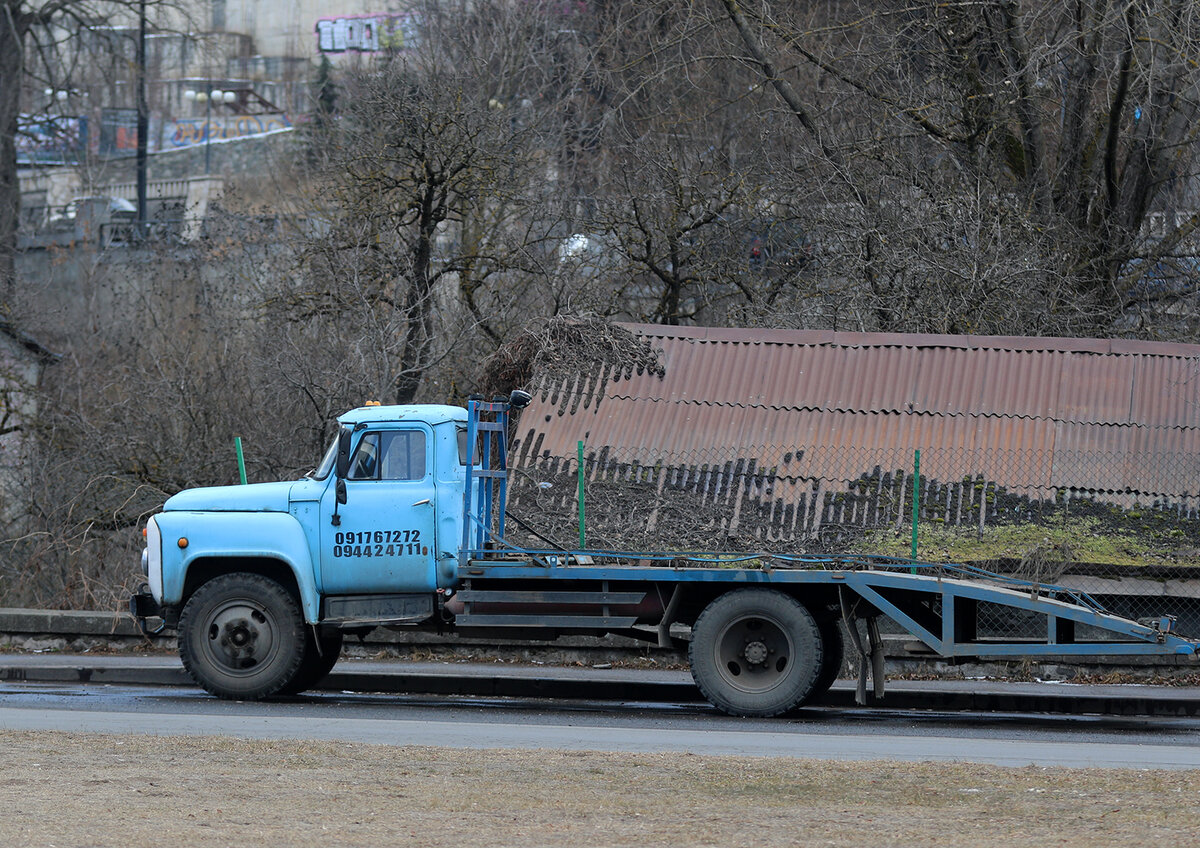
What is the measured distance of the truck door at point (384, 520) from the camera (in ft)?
39.6

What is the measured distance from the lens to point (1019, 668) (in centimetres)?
1421

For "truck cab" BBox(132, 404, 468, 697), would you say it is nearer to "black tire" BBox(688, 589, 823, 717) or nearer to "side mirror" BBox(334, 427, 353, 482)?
"side mirror" BBox(334, 427, 353, 482)

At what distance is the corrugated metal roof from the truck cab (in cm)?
254

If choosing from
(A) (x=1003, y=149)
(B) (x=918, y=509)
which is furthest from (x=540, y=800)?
(A) (x=1003, y=149)

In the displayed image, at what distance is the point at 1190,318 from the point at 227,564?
13.8 meters

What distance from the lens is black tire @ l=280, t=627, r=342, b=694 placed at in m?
12.2

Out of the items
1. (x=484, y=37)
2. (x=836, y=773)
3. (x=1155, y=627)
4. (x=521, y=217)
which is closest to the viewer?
(x=836, y=773)

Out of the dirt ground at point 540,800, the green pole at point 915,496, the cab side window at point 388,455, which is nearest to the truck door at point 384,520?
the cab side window at point 388,455

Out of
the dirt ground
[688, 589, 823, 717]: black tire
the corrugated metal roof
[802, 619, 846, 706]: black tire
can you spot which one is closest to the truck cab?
[688, 589, 823, 717]: black tire

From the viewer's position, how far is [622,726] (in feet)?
35.5

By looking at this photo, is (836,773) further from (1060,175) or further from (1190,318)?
(1060,175)

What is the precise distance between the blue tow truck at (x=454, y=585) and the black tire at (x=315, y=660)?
0.04 metres

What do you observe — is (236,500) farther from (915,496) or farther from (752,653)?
(915,496)

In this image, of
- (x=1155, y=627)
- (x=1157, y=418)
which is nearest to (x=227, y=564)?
(x=1155, y=627)
